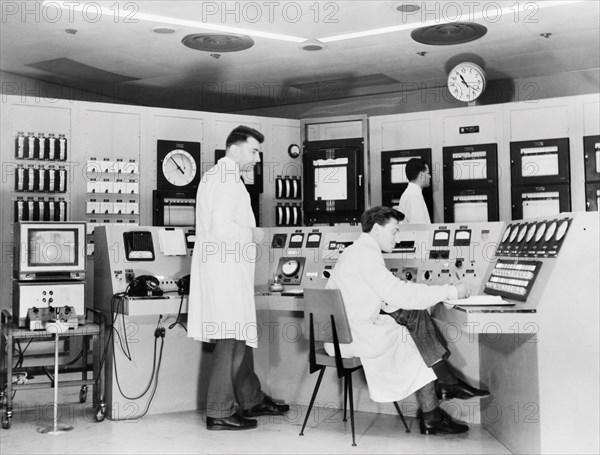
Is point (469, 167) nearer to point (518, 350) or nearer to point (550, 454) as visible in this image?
point (518, 350)

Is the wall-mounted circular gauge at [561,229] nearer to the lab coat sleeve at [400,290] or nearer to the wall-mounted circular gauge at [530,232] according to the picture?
the wall-mounted circular gauge at [530,232]

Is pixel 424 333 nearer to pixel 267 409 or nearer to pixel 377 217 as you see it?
pixel 377 217

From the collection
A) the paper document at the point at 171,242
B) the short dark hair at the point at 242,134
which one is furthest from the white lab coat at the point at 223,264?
the paper document at the point at 171,242

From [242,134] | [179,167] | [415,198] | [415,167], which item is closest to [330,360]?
[242,134]

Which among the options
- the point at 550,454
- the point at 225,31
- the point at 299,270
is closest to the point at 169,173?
the point at 225,31

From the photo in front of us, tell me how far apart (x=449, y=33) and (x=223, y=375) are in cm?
351

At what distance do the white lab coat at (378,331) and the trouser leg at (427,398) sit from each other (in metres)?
0.15

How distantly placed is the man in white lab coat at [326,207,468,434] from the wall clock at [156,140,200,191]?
7.85ft

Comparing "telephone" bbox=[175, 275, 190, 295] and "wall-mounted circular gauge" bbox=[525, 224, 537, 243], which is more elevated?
"wall-mounted circular gauge" bbox=[525, 224, 537, 243]

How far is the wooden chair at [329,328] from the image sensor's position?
11.5 feet

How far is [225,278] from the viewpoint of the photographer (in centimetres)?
383

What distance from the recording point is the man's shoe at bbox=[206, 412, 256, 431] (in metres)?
3.90

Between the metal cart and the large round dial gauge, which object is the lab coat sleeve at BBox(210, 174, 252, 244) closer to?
the large round dial gauge

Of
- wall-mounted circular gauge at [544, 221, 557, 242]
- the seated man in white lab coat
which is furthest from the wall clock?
wall-mounted circular gauge at [544, 221, 557, 242]
